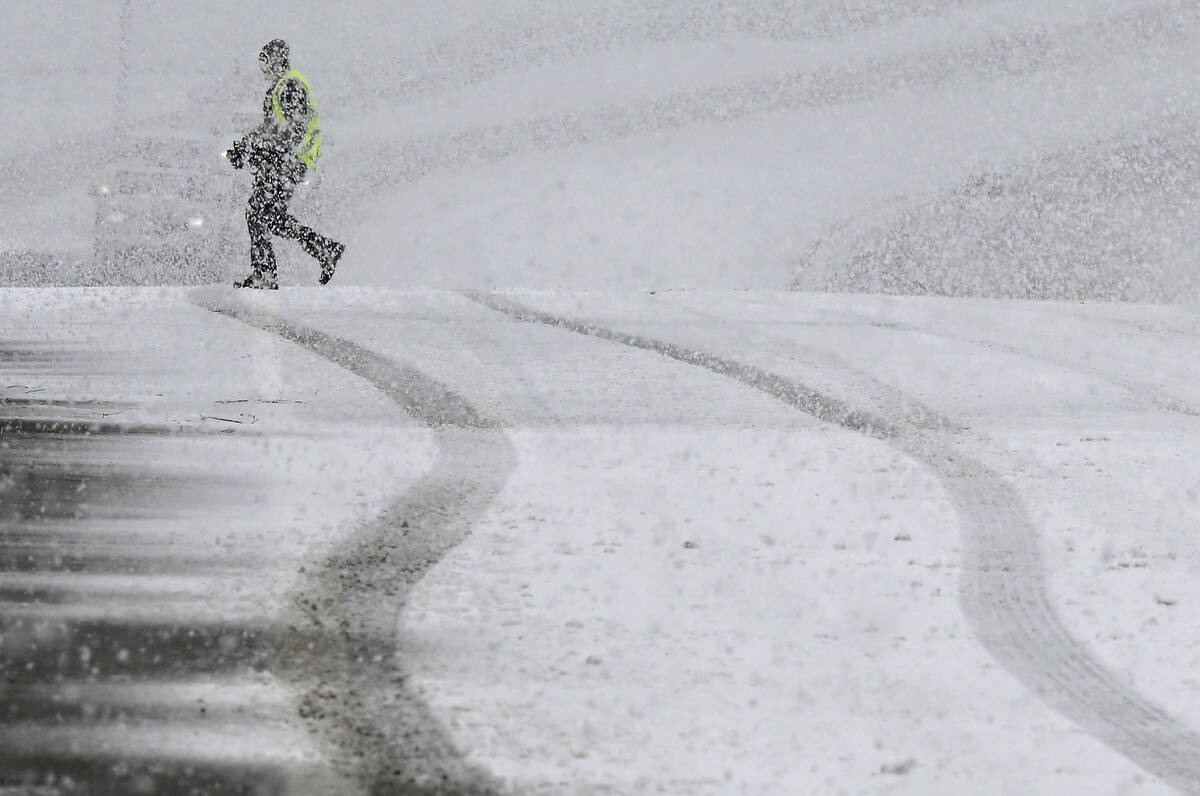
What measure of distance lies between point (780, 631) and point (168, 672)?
48.9 inches

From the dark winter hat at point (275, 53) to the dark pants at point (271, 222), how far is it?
77cm

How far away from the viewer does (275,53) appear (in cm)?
995

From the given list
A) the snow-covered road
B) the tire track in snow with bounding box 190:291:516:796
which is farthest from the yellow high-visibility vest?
the tire track in snow with bounding box 190:291:516:796

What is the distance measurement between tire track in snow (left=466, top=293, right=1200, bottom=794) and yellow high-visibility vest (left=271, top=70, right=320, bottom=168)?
525 centimetres

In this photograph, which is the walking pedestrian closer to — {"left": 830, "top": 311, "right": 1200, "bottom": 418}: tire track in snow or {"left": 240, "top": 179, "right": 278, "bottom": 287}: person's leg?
{"left": 240, "top": 179, "right": 278, "bottom": 287}: person's leg

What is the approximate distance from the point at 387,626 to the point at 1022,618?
1.42 m

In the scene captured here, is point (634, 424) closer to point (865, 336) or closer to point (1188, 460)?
point (1188, 460)

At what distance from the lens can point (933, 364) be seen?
300 inches

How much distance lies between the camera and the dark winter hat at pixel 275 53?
9883 mm

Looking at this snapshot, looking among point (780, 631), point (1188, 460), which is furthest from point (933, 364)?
point (780, 631)

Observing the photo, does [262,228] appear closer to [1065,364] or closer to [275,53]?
[275,53]

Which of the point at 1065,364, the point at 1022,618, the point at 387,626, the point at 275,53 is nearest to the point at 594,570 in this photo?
the point at 387,626

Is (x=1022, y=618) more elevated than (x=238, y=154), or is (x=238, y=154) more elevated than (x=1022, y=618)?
(x=238, y=154)

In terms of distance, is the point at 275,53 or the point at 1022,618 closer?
the point at 1022,618
